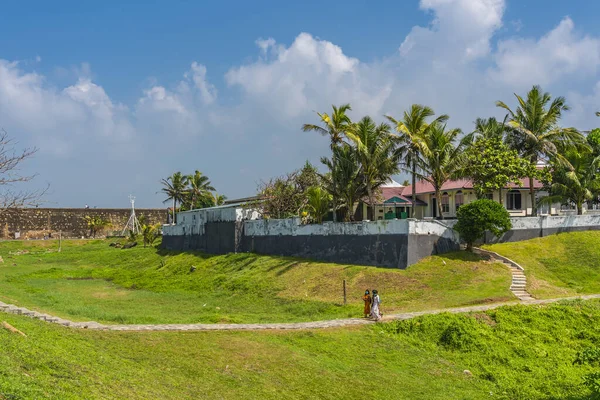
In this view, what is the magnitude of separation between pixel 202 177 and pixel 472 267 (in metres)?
49.3

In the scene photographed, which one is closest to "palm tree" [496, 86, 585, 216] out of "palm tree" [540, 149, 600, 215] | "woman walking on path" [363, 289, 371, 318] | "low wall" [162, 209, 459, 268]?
"palm tree" [540, 149, 600, 215]

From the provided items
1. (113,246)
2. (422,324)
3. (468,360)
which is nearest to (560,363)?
(468,360)

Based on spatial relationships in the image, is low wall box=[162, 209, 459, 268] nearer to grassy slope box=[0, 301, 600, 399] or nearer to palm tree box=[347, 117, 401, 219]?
palm tree box=[347, 117, 401, 219]

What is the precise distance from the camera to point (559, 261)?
2884 centimetres

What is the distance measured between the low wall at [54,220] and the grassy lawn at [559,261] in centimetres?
5922

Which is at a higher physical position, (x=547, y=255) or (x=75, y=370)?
(x=547, y=255)

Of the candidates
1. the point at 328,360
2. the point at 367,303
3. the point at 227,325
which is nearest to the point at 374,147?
the point at 367,303

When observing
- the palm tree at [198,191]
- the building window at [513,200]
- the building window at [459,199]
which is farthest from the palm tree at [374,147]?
the palm tree at [198,191]

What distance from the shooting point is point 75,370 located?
Result: 37.3ft

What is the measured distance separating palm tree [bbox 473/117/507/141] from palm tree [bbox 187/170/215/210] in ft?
130

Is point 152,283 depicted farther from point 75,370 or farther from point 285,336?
point 75,370

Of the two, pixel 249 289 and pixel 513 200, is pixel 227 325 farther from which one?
pixel 513 200

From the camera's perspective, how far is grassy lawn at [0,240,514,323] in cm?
2330

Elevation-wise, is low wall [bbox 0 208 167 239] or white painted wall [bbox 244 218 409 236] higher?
low wall [bbox 0 208 167 239]
